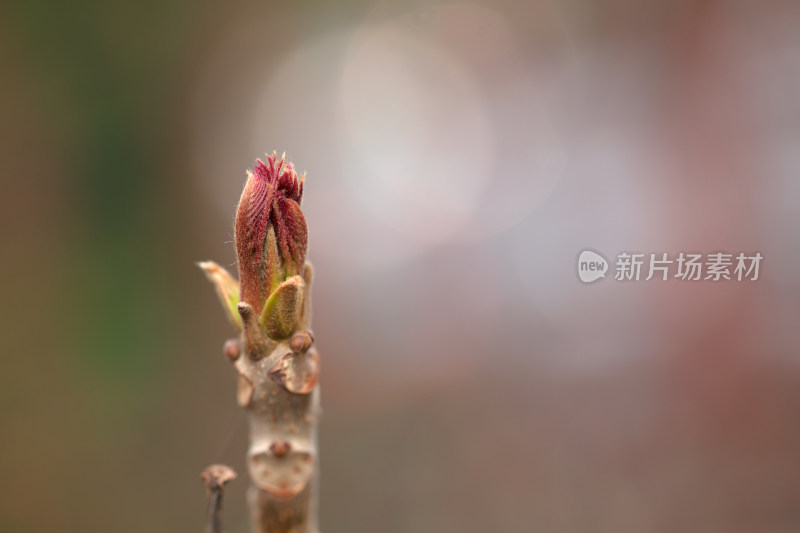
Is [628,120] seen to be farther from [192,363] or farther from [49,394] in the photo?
[49,394]

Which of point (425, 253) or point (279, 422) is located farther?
point (425, 253)

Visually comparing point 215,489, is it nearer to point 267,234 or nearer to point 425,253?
point 267,234

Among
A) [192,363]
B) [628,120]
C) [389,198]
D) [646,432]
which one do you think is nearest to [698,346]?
[646,432]
